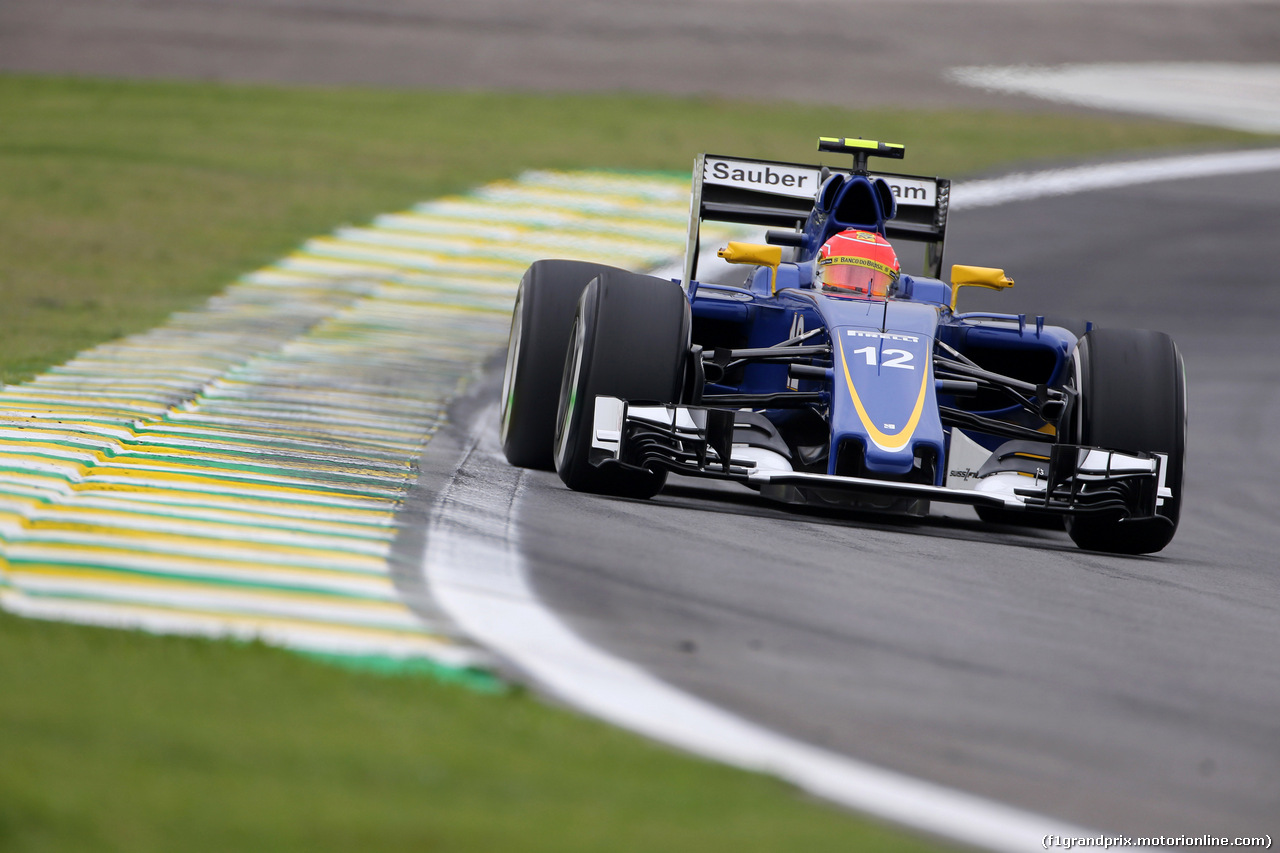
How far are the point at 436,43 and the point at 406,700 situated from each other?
27561mm

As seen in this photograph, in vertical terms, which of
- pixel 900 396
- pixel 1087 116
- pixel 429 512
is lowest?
pixel 429 512

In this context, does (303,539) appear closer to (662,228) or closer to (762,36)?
(662,228)

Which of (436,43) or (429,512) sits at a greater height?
(436,43)

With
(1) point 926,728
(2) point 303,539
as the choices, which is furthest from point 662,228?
(1) point 926,728

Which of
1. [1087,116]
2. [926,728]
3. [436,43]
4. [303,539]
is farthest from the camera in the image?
[436,43]

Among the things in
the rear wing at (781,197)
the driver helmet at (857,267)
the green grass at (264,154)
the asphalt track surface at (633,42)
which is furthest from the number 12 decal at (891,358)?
the asphalt track surface at (633,42)

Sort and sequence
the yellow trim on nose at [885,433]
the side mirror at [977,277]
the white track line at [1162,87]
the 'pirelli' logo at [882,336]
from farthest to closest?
the white track line at [1162,87] → the side mirror at [977,277] → the 'pirelli' logo at [882,336] → the yellow trim on nose at [885,433]

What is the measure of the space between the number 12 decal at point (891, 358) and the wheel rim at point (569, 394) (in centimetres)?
127

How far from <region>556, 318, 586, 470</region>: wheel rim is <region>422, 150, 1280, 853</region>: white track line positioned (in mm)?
963

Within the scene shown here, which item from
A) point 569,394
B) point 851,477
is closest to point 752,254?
point 569,394

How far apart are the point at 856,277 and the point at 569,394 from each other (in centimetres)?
183

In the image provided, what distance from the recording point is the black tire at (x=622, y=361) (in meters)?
7.71

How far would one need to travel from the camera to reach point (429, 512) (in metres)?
6.75

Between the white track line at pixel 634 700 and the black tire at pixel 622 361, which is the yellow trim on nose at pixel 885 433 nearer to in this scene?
the black tire at pixel 622 361
